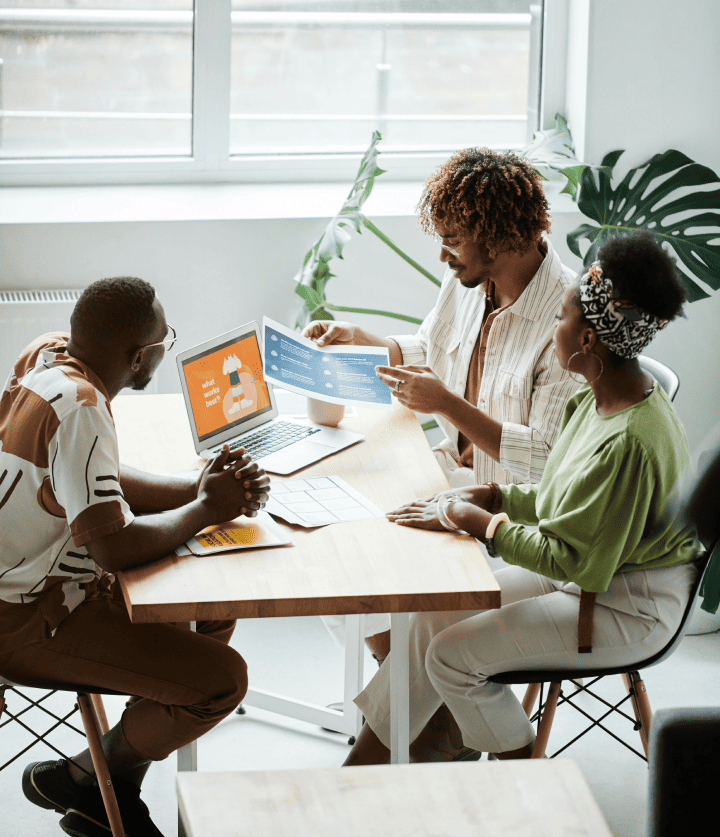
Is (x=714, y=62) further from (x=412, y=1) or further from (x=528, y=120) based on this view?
(x=412, y=1)

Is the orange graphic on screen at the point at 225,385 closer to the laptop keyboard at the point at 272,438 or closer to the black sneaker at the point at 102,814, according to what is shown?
the laptop keyboard at the point at 272,438

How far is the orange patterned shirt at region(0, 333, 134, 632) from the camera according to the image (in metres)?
1.55

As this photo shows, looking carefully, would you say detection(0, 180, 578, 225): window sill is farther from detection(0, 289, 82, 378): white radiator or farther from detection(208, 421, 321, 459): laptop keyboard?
detection(208, 421, 321, 459): laptop keyboard

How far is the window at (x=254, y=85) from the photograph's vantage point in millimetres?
3012

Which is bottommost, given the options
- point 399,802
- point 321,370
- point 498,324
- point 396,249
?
point 399,802

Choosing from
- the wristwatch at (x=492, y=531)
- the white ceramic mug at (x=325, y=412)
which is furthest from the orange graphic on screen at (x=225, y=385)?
the wristwatch at (x=492, y=531)

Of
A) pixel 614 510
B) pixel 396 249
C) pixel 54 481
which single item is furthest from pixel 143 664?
pixel 396 249

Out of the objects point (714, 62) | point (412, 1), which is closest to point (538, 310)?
point (714, 62)

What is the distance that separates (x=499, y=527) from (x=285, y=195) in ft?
5.66

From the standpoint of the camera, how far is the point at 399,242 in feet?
9.78

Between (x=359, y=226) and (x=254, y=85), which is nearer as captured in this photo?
(x=359, y=226)

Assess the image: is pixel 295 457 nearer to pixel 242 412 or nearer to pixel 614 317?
pixel 242 412

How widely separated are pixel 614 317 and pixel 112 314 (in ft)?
2.79

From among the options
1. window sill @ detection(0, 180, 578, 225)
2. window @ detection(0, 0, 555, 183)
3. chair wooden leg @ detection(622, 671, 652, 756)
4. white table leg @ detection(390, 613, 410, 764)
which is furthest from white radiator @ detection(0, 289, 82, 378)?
chair wooden leg @ detection(622, 671, 652, 756)
